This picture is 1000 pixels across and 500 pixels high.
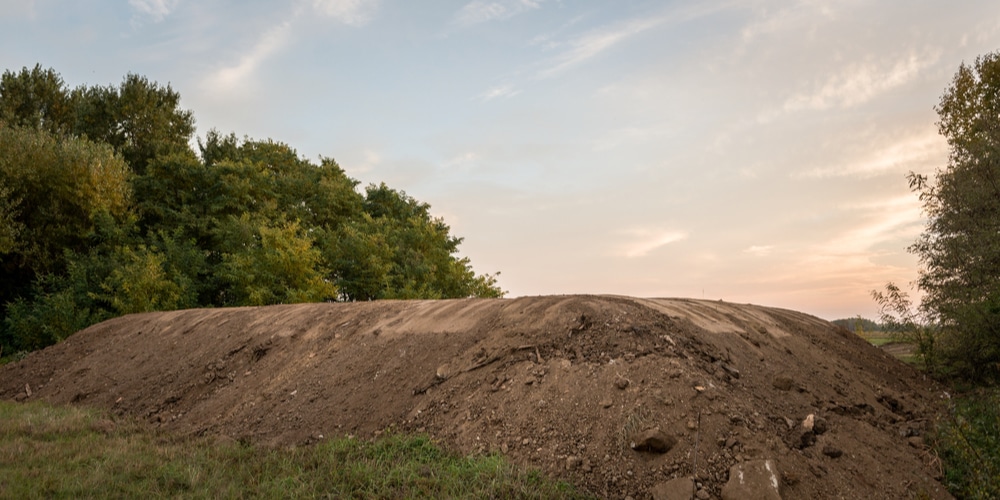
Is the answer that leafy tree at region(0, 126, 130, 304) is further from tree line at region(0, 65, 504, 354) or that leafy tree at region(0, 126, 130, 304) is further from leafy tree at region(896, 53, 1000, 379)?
leafy tree at region(896, 53, 1000, 379)

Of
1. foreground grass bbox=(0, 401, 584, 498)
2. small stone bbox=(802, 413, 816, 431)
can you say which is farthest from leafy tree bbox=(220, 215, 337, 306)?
small stone bbox=(802, 413, 816, 431)

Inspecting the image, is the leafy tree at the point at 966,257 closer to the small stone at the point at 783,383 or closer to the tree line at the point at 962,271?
the tree line at the point at 962,271

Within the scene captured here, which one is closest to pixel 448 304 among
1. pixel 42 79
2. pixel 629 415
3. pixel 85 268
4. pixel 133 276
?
pixel 629 415

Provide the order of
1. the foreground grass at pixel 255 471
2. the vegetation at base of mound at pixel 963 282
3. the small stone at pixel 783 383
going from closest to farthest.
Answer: the foreground grass at pixel 255 471
the small stone at pixel 783 383
the vegetation at base of mound at pixel 963 282

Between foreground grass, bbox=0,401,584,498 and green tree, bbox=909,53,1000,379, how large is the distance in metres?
9.31

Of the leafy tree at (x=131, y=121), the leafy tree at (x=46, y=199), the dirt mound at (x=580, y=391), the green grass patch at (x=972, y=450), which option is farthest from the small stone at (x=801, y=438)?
the leafy tree at (x=131, y=121)

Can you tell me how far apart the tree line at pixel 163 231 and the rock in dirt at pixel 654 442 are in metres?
15.5

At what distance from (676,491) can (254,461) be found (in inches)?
155

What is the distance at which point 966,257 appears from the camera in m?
10.7

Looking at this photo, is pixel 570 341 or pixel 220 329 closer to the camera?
pixel 570 341

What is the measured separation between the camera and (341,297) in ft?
74.3

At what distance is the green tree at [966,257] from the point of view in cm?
993

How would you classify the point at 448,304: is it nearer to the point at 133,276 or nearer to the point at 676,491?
the point at 676,491

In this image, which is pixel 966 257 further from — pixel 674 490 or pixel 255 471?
pixel 255 471
